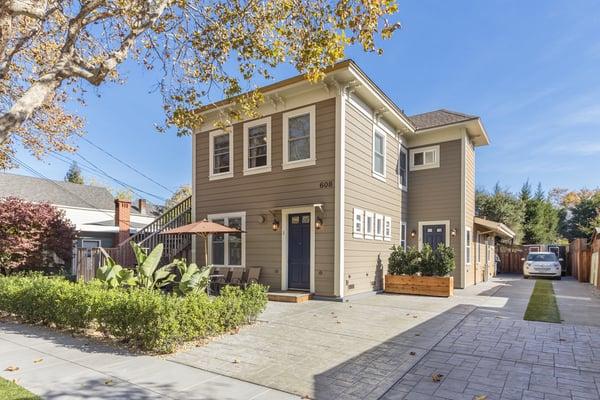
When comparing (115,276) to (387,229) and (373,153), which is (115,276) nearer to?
(373,153)

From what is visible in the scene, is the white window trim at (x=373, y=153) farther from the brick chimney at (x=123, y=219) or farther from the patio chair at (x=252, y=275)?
the brick chimney at (x=123, y=219)

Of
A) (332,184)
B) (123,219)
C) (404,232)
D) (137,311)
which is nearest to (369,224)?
(332,184)

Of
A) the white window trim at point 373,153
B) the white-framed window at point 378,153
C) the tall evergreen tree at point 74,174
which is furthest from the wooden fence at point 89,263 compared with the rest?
the tall evergreen tree at point 74,174

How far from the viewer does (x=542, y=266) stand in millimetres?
19766

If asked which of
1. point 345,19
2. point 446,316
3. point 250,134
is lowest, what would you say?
point 446,316

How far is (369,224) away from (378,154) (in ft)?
Answer: 8.09

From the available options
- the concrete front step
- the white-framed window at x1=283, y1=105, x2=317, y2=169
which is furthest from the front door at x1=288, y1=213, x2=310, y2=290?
the white-framed window at x1=283, y1=105, x2=317, y2=169

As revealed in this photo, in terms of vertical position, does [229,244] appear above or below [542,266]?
above

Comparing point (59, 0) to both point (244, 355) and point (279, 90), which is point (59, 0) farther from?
point (244, 355)

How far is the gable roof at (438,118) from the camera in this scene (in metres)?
13.9

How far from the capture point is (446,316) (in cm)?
803

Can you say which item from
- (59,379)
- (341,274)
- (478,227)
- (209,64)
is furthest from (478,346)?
(478,227)

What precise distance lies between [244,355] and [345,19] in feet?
19.2

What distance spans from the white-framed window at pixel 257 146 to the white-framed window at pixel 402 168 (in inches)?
213
